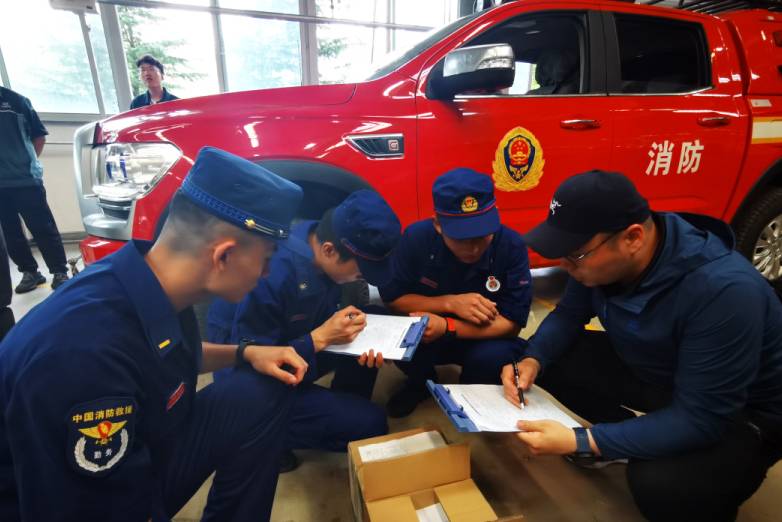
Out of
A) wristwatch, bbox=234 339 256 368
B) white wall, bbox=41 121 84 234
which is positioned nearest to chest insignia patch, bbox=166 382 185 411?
wristwatch, bbox=234 339 256 368

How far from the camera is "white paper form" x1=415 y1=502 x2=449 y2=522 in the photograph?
99 centimetres

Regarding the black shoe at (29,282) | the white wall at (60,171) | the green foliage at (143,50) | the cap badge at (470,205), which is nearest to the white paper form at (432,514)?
the cap badge at (470,205)

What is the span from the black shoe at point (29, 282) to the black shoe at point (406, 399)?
2992 mm

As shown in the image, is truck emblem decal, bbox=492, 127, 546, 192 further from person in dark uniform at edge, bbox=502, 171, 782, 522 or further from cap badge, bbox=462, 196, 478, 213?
person in dark uniform at edge, bbox=502, 171, 782, 522

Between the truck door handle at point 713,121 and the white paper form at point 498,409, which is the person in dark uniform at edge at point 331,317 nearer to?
the white paper form at point 498,409

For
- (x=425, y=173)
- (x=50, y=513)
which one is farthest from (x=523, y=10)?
(x=50, y=513)

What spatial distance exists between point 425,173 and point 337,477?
1248mm

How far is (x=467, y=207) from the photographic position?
1334 millimetres

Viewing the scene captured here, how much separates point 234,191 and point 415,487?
0.85 meters

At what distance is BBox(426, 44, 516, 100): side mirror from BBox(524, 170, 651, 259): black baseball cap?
83 centimetres

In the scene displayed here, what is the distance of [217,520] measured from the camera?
3.13 feet

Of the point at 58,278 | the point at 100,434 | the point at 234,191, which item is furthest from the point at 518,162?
the point at 58,278

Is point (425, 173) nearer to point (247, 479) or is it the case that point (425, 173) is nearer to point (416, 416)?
point (416, 416)

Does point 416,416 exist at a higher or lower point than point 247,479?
lower
